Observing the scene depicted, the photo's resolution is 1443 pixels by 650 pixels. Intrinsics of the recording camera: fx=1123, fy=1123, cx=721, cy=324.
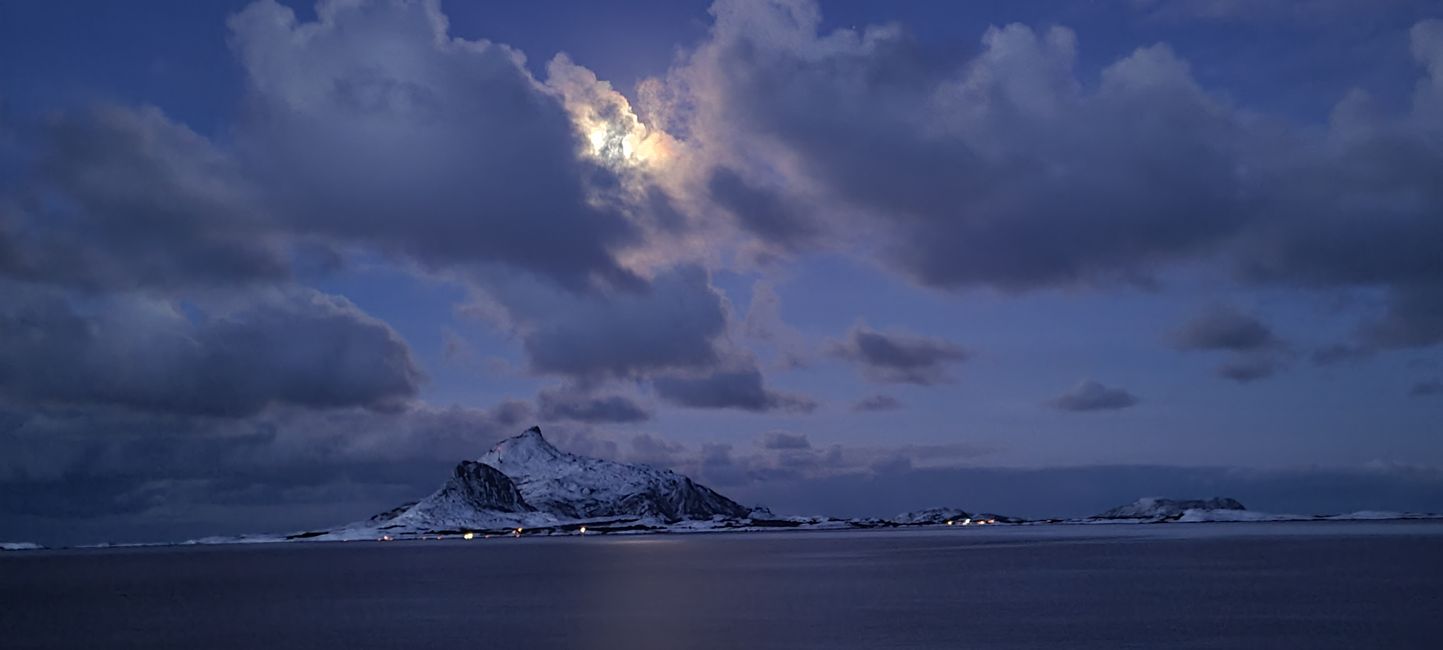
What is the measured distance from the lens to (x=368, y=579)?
520ft

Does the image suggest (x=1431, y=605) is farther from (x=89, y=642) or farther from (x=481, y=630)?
(x=89, y=642)

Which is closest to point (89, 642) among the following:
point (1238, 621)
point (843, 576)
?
point (1238, 621)

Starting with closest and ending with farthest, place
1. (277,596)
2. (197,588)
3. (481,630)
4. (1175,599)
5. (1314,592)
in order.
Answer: (481,630)
(1175,599)
(1314,592)
(277,596)
(197,588)

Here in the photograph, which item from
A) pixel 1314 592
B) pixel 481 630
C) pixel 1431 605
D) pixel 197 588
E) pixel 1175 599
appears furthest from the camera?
pixel 197 588

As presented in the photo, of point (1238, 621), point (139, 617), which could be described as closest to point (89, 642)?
point (139, 617)

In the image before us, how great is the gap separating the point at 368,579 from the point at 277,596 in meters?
35.9

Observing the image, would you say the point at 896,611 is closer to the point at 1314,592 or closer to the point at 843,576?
the point at 1314,592

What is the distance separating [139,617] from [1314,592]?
9849cm

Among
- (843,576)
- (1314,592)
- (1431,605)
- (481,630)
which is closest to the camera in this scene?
(481,630)

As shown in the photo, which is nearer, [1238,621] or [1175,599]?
[1238,621]

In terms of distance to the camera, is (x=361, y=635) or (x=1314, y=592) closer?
(x=361, y=635)

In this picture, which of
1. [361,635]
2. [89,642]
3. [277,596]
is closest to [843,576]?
[277,596]

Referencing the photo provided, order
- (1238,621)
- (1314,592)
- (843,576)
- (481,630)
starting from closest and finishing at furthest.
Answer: (1238,621) → (481,630) → (1314,592) → (843,576)

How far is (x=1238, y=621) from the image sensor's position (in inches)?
2680
